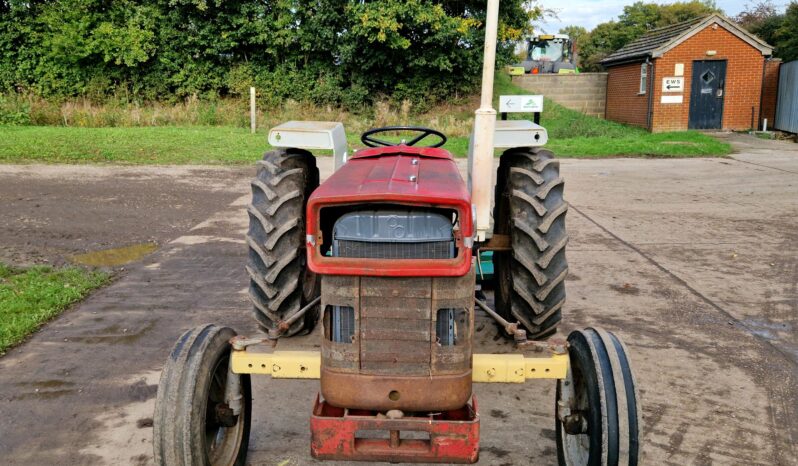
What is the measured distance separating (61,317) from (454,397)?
368 cm

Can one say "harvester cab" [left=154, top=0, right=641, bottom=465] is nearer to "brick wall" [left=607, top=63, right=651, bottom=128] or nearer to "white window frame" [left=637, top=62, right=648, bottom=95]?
"brick wall" [left=607, top=63, right=651, bottom=128]

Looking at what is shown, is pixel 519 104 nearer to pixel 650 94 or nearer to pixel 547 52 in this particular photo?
pixel 650 94

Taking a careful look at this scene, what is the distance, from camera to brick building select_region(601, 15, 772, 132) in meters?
21.8

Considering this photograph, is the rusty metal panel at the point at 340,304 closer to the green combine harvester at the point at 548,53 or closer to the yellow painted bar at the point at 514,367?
the yellow painted bar at the point at 514,367

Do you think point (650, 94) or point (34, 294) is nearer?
point (34, 294)

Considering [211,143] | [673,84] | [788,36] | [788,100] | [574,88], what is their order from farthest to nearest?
[788,36]
[574,88]
[673,84]
[788,100]
[211,143]

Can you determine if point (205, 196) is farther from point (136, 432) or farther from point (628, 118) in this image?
point (628, 118)

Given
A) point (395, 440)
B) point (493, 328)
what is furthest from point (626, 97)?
point (395, 440)

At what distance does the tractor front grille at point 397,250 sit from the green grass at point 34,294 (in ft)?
9.99

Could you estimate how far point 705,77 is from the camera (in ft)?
72.9

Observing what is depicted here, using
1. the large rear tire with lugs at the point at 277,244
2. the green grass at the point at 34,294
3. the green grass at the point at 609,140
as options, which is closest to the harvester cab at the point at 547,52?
the green grass at the point at 609,140

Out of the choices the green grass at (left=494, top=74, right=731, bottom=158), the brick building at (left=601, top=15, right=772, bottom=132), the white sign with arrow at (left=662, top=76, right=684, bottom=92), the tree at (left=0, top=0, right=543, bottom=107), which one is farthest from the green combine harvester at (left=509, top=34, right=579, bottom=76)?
the white sign with arrow at (left=662, top=76, right=684, bottom=92)

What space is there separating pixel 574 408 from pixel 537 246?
0.94m

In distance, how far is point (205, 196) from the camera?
10.7 m
